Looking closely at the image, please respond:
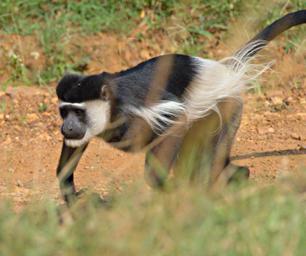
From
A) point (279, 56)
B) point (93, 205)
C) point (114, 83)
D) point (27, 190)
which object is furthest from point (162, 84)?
point (279, 56)

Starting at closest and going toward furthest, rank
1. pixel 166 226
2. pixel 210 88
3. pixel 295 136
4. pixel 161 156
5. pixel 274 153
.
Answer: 1. pixel 166 226
2. pixel 161 156
3. pixel 210 88
4. pixel 274 153
5. pixel 295 136

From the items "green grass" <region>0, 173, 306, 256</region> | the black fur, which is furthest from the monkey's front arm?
"green grass" <region>0, 173, 306, 256</region>

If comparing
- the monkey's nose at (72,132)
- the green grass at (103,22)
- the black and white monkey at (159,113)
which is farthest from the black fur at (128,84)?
the green grass at (103,22)

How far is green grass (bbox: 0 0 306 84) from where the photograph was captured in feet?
22.5

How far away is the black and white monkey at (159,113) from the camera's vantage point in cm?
464

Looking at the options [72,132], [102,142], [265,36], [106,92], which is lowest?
[102,142]

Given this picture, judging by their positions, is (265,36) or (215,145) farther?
(265,36)

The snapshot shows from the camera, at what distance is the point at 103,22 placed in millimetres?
7090

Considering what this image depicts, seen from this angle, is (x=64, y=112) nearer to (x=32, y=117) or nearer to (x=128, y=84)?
(x=128, y=84)

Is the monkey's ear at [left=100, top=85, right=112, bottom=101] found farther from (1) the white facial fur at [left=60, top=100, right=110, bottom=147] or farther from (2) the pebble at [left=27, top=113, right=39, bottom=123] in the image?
(2) the pebble at [left=27, top=113, right=39, bottom=123]

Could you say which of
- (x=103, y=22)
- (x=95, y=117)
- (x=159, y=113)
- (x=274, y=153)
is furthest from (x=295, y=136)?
(x=103, y=22)

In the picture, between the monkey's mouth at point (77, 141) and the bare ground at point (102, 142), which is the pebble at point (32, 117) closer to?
the bare ground at point (102, 142)

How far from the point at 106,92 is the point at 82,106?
15 cm

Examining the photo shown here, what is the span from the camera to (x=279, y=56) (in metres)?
6.78
